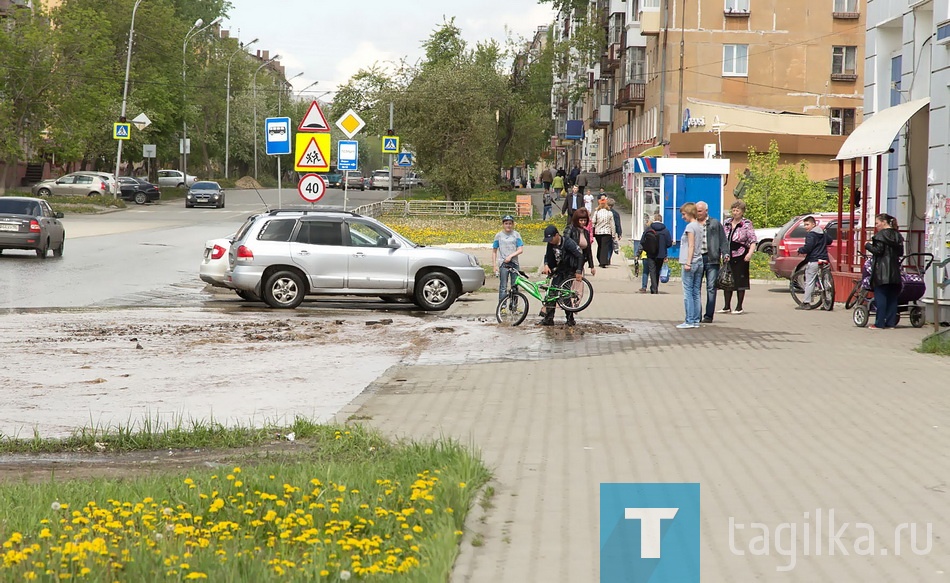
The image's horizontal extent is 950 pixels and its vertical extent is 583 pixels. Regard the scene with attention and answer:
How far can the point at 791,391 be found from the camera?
35.9 ft

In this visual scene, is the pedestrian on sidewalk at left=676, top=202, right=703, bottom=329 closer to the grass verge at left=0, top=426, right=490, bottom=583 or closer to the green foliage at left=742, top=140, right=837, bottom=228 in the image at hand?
the grass verge at left=0, top=426, right=490, bottom=583

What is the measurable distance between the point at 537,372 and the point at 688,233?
5692 millimetres

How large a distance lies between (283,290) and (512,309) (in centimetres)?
483

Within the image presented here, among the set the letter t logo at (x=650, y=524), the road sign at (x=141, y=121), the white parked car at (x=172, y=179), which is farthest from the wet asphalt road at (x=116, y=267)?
the white parked car at (x=172, y=179)

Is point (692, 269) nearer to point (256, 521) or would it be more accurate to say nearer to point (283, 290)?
point (283, 290)

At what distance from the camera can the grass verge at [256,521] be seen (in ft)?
16.6

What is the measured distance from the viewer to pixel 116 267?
28750mm

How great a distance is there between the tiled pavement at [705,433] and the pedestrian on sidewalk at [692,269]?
843mm

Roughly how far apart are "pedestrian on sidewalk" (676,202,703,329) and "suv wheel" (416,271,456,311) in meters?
5.02

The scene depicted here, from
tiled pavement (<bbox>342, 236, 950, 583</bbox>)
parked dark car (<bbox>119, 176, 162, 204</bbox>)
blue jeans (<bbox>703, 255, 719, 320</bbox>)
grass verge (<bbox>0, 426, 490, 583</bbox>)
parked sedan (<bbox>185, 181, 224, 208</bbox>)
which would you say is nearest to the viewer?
grass verge (<bbox>0, 426, 490, 583</bbox>)

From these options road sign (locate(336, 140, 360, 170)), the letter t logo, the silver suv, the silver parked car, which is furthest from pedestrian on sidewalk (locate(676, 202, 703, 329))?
the silver parked car

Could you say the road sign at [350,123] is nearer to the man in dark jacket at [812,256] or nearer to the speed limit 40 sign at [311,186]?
the speed limit 40 sign at [311,186]

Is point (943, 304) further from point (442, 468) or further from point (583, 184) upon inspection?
point (583, 184)

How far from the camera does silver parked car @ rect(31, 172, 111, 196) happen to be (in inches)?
2539
